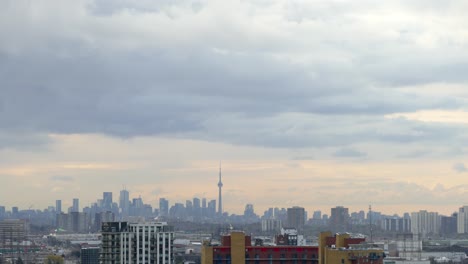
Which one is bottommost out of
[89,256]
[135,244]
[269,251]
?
[89,256]

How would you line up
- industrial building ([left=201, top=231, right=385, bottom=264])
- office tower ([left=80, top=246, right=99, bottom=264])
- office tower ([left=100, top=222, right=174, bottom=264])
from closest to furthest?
office tower ([left=100, top=222, right=174, bottom=264]), industrial building ([left=201, top=231, right=385, bottom=264]), office tower ([left=80, top=246, right=99, bottom=264])

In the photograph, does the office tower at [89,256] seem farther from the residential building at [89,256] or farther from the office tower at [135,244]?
the office tower at [135,244]

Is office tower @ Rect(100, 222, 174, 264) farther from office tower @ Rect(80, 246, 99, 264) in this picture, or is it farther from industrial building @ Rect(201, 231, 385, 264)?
office tower @ Rect(80, 246, 99, 264)

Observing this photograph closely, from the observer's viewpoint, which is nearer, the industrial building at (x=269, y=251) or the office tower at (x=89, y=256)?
the industrial building at (x=269, y=251)

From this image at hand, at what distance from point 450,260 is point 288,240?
8348 cm

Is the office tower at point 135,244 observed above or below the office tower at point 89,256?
above

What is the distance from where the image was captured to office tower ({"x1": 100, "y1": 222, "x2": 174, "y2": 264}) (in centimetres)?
6938

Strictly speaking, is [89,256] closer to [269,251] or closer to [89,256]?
[89,256]

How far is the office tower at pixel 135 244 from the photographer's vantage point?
69.4 meters

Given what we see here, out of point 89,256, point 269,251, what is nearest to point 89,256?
point 89,256

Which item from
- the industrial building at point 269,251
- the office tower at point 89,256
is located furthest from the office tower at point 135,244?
the office tower at point 89,256

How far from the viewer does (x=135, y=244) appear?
69.4 m

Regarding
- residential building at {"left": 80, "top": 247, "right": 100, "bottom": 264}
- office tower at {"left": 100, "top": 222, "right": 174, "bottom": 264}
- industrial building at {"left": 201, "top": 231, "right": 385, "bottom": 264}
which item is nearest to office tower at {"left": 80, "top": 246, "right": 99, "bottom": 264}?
residential building at {"left": 80, "top": 247, "right": 100, "bottom": 264}

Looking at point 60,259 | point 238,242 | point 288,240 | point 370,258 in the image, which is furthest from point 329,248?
point 60,259
